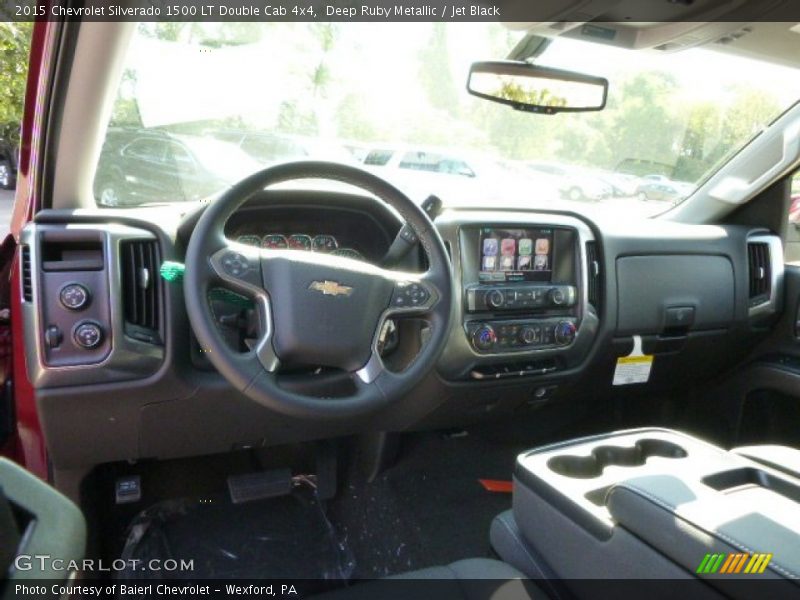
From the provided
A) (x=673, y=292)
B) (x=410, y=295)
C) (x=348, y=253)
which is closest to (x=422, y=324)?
(x=410, y=295)

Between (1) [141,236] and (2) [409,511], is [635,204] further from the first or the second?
(1) [141,236]

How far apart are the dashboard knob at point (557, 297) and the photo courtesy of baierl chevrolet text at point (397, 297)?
0.02m

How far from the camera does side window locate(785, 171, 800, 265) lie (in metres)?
3.02

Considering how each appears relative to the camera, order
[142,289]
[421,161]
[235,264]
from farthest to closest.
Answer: [421,161] < [142,289] < [235,264]

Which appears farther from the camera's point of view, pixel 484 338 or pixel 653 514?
pixel 484 338

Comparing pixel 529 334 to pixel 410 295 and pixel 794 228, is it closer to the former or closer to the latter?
pixel 410 295

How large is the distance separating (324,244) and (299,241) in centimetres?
9

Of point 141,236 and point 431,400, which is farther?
point 431,400

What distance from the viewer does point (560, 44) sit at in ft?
7.16

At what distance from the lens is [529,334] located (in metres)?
2.29

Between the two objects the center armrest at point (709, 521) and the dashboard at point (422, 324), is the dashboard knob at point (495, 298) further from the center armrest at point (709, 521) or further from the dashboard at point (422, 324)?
the center armrest at point (709, 521)

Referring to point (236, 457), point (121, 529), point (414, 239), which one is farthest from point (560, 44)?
point (121, 529)

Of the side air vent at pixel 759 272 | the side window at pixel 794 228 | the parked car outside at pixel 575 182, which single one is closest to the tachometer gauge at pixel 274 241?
the parked car outside at pixel 575 182

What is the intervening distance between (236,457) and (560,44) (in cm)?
190
